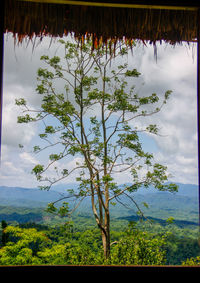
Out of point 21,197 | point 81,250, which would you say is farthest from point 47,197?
point 81,250

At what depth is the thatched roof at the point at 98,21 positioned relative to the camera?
1.41 m

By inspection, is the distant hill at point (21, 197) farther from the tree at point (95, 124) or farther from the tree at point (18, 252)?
the tree at point (95, 124)

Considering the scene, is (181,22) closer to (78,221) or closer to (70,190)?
(70,190)

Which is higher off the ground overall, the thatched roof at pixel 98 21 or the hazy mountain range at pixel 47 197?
the thatched roof at pixel 98 21

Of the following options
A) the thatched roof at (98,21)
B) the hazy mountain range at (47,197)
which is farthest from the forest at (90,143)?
the hazy mountain range at (47,197)

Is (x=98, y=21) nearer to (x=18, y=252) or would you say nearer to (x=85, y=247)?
(x=18, y=252)

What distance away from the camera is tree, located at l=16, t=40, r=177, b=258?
13.3ft

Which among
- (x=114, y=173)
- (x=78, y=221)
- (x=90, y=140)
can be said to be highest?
(x=90, y=140)

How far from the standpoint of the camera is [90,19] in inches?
57.2

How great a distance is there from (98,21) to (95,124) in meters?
3.05

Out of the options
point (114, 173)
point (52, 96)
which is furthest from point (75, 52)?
point (114, 173)

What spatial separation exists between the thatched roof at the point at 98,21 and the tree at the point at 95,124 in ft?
8.00

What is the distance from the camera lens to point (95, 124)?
4.48m
